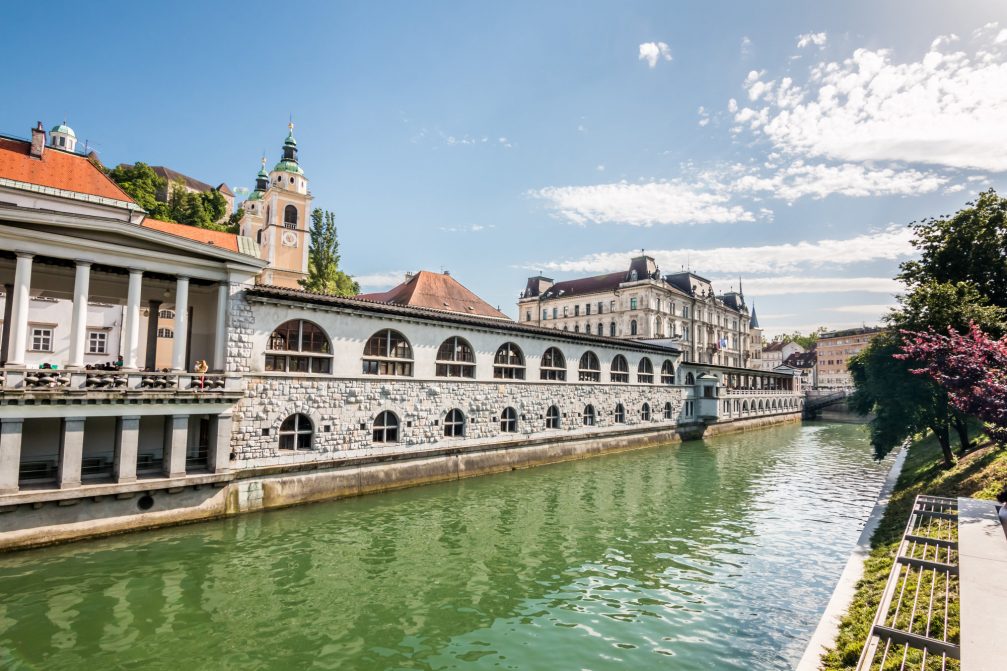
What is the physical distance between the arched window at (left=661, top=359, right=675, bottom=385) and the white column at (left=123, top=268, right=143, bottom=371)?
35.4 metres

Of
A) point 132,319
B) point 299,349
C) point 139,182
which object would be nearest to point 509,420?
point 299,349

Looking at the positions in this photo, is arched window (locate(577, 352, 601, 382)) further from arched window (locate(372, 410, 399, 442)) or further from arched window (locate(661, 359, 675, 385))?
arched window (locate(372, 410, 399, 442))

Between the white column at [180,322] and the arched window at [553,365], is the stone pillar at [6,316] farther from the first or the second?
the arched window at [553,365]

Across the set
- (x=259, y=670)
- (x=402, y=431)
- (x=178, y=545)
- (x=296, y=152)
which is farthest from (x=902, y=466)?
(x=296, y=152)

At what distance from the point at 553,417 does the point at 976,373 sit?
19.5m

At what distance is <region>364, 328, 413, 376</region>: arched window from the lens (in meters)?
21.2

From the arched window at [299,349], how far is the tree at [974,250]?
90.9ft

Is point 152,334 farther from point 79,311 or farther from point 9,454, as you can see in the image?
point 9,454

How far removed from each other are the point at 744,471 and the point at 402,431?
1857cm

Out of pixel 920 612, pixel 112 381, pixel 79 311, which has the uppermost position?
pixel 79 311

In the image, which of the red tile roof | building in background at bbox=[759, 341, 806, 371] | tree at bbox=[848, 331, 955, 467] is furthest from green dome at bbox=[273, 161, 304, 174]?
building in background at bbox=[759, 341, 806, 371]

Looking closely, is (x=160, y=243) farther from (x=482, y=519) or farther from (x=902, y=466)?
(x=902, y=466)

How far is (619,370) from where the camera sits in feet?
118

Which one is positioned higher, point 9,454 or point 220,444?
point 9,454
